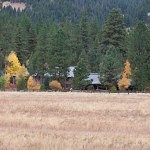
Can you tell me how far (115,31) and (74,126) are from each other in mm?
67281

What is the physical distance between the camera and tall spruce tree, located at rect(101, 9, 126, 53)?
90.6 m

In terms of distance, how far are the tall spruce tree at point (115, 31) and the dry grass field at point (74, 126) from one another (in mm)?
54343

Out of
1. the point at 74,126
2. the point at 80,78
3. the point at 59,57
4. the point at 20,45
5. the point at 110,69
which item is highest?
the point at 20,45

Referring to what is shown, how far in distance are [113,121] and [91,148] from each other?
866 centimetres

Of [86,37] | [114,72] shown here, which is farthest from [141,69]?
[86,37]

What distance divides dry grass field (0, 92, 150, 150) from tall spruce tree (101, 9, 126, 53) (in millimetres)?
54343

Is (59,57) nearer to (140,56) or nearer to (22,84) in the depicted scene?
(22,84)

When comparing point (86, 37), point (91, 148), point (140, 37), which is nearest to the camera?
point (91, 148)

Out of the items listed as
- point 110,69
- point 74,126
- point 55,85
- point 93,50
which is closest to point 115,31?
point 93,50

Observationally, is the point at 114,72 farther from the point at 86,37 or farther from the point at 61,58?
the point at 86,37

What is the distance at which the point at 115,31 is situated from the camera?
91.4m

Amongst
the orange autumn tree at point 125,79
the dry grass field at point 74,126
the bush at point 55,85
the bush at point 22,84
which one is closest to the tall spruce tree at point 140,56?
the orange autumn tree at point 125,79

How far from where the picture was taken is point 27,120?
89.0ft

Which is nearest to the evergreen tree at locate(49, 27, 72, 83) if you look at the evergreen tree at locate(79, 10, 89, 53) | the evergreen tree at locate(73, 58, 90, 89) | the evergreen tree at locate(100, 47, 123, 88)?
the evergreen tree at locate(73, 58, 90, 89)
